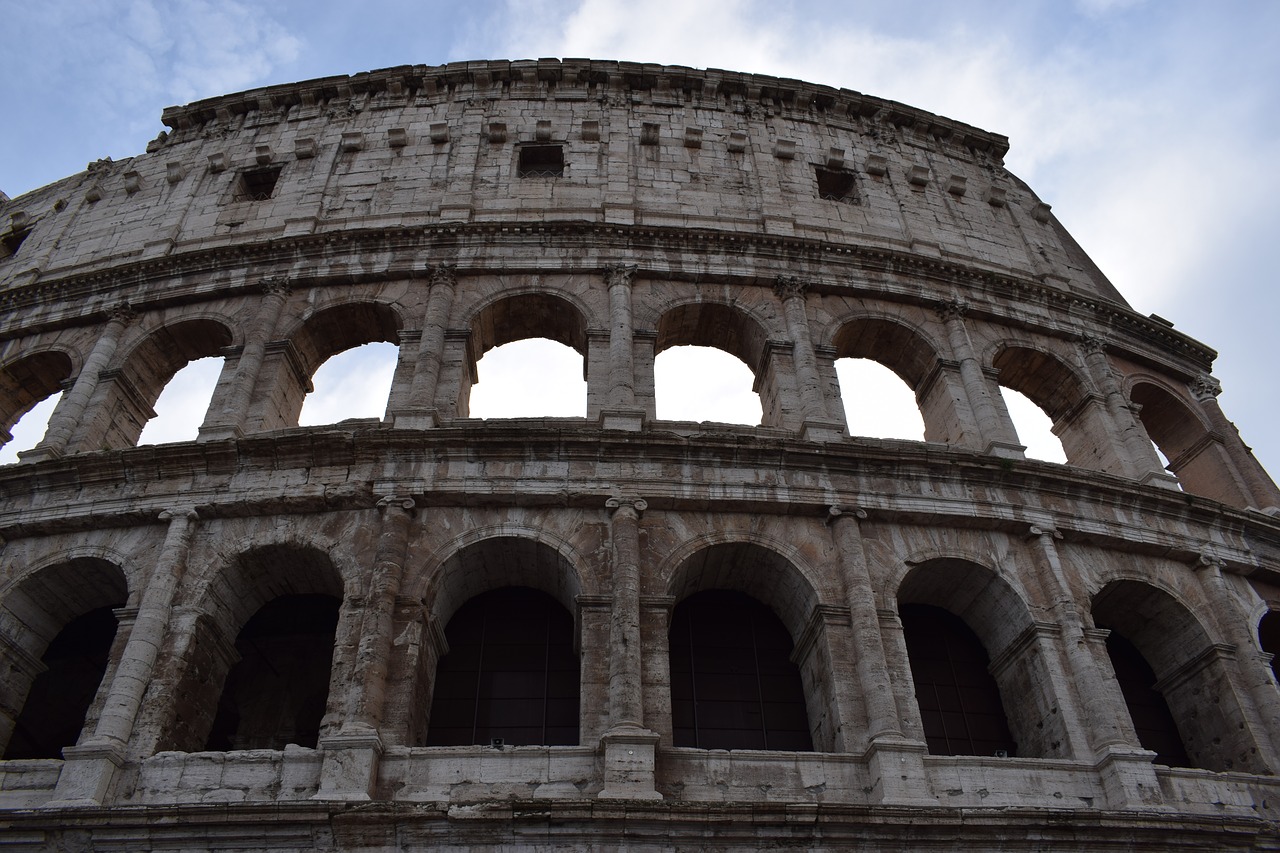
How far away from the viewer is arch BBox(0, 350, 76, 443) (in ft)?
55.8

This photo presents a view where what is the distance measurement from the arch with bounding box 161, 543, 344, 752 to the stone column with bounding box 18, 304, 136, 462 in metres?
3.98

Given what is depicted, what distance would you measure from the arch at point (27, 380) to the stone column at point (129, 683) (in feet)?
20.6

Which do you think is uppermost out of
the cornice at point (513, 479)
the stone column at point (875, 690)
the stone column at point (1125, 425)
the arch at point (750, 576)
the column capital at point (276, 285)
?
the column capital at point (276, 285)

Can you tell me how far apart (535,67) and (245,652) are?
13080 mm

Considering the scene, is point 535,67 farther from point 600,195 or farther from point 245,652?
point 245,652

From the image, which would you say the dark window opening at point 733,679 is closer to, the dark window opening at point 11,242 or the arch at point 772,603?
the arch at point 772,603

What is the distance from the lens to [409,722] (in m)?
11.0

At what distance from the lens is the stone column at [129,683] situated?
10383 mm

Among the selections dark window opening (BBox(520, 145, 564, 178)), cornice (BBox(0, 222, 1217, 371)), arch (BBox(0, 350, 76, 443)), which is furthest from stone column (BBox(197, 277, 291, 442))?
dark window opening (BBox(520, 145, 564, 178))

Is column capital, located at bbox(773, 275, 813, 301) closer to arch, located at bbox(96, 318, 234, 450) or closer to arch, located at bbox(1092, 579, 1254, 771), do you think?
arch, located at bbox(1092, 579, 1254, 771)

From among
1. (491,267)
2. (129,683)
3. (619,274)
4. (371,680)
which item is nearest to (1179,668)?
(619,274)

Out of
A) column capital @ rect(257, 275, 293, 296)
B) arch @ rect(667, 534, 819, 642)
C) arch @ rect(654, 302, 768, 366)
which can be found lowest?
arch @ rect(667, 534, 819, 642)

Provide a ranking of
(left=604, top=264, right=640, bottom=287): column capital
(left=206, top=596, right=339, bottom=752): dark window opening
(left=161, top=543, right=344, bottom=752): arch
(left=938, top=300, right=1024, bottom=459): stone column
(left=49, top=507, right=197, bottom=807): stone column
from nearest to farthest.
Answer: (left=49, top=507, right=197, bottom=807): stone column
(left=161, top=543, right=344, bottom=752): arch
(left=206, top=596, right=339, bottom=752): dark window opening
(left=938, top=300, right=1024, bottom=459): stone column
(left=604, top=264, right=640, bottom=287): column capital

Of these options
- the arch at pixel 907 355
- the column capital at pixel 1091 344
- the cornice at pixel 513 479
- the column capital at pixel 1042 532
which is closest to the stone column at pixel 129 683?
the cornice at pixel 513 479
